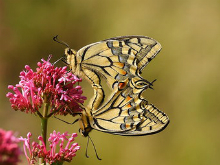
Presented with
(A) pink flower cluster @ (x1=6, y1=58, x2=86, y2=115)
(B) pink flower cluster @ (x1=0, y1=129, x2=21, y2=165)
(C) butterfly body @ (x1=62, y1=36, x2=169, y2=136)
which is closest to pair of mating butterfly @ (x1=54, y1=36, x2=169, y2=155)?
(C) butterfly body @ (x1=62, y1=36, x2=169, y2=136)

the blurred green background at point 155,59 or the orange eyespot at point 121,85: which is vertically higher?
the blurred green background at point 155,59

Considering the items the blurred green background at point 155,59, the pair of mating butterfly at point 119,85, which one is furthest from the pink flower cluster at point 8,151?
the blurred green background at point 155,59

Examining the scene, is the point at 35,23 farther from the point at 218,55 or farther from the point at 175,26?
the point at 218,55

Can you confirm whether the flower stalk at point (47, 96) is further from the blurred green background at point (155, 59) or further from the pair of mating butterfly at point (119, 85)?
the blurred green background at point (155, 59)

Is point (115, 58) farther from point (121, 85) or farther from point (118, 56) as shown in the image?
point (121, 85)

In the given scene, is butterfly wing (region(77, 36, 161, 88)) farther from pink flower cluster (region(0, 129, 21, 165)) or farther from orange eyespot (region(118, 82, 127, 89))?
pink flower cluster (region(0, 129, 21, 165))

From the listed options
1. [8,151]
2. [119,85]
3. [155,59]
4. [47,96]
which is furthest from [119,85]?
[155,59]

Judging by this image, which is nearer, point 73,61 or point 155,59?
point 73,61
